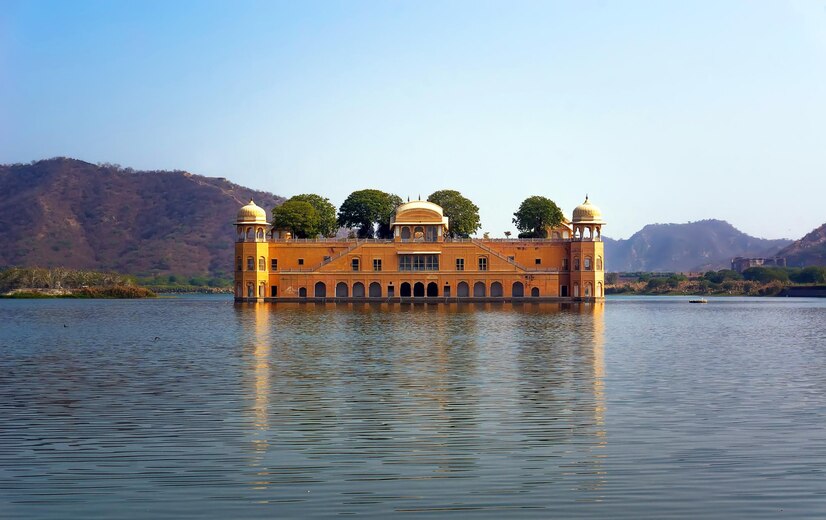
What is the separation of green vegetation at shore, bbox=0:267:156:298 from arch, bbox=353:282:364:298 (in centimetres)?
3239

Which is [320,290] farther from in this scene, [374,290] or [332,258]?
[374,290]

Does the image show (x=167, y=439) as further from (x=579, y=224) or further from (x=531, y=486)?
(x=579, y=224)

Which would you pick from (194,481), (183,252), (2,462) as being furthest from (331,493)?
(183,252)

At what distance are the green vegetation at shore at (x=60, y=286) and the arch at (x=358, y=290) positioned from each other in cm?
3239

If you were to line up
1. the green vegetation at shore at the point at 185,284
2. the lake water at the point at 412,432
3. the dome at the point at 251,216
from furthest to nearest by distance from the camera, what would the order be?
1. the green vegetation at shore at the point at 185,284
2. the dome at the point at 251,216
3. the lake water at the point at 412,432

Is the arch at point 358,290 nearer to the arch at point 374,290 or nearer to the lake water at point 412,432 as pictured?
the arch at point 374,290

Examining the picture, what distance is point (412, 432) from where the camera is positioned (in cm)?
1462

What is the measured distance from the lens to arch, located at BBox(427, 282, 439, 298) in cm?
8381

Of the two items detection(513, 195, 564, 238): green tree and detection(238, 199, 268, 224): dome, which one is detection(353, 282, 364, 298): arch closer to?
detection(238, 199, 268, 224): dome

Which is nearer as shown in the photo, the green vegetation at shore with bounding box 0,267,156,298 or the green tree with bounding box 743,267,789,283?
the green vegetation at shore with bounding box 0,267,156,298

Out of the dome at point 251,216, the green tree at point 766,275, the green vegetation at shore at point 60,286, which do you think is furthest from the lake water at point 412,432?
the green tree at point 766,275

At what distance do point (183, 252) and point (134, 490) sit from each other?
18237 cm

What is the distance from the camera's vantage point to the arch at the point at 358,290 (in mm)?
83688

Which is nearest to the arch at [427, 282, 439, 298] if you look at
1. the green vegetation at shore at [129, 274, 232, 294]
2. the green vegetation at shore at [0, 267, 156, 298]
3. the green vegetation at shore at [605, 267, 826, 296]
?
the green vegetation at shore at [0, 267, 156, 298]
